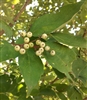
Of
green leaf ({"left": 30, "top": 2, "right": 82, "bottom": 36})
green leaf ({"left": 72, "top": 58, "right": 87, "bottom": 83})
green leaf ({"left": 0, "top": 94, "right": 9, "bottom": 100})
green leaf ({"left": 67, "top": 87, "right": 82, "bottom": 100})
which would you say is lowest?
green leaf ({"left": 67, "top": 87, "right": 82, "bottom": 100})

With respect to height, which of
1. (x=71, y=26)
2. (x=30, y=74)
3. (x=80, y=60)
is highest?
(x=71, y=26)

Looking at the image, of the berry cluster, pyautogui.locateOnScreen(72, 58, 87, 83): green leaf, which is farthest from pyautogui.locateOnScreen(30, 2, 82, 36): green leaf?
pyautogui.locateOnScreen(72, 58, 87, 83): green leaf

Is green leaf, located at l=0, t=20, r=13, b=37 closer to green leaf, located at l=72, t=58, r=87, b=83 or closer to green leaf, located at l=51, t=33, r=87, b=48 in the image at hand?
green leaf, located at l=51, t=33, r=87, b=48

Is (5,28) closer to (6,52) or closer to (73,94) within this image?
(6,52)

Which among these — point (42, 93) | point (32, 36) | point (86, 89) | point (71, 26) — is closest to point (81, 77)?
point (86, 89)

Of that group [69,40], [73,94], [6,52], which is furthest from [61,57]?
[73,94]

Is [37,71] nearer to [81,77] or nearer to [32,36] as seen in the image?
[32,36]

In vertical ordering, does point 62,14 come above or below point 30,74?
above
